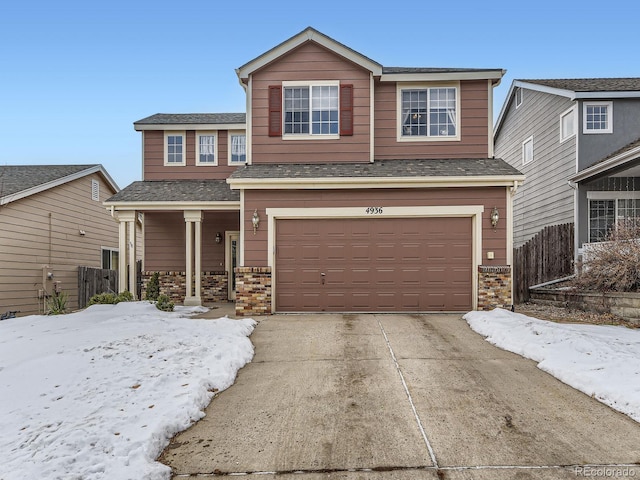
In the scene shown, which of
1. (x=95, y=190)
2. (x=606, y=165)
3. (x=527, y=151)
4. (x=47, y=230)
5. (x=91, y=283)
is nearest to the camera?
(x=606, y=165)

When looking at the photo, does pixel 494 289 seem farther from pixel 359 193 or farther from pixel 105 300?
pixel 105 300

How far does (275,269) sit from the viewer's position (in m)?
10.4

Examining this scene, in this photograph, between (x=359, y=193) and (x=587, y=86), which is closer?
(x=359, y=193)

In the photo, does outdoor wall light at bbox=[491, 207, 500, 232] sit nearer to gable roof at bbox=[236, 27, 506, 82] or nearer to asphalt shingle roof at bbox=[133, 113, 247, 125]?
gable roof at bbox=[236, 27, 506, 82]

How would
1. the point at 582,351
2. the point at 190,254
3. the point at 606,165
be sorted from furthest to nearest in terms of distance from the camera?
the point at 190,254
the point at 606,165
the point at 582,351

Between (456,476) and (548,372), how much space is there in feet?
10.5

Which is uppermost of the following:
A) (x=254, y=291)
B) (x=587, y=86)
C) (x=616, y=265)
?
(x=587, y=86)

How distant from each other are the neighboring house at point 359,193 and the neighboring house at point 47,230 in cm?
313

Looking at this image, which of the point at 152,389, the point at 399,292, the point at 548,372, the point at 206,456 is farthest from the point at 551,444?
the point at 399,292

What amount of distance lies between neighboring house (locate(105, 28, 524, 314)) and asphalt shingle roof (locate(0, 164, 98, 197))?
3.23 meters

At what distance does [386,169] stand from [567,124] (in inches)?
319

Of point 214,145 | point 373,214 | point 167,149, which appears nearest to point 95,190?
point 167,149

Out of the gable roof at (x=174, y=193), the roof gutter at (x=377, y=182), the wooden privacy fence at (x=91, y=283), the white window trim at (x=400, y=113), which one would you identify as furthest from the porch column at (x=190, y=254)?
the white window trim at (x=400, y=113)

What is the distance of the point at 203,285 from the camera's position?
1462 centimetres
